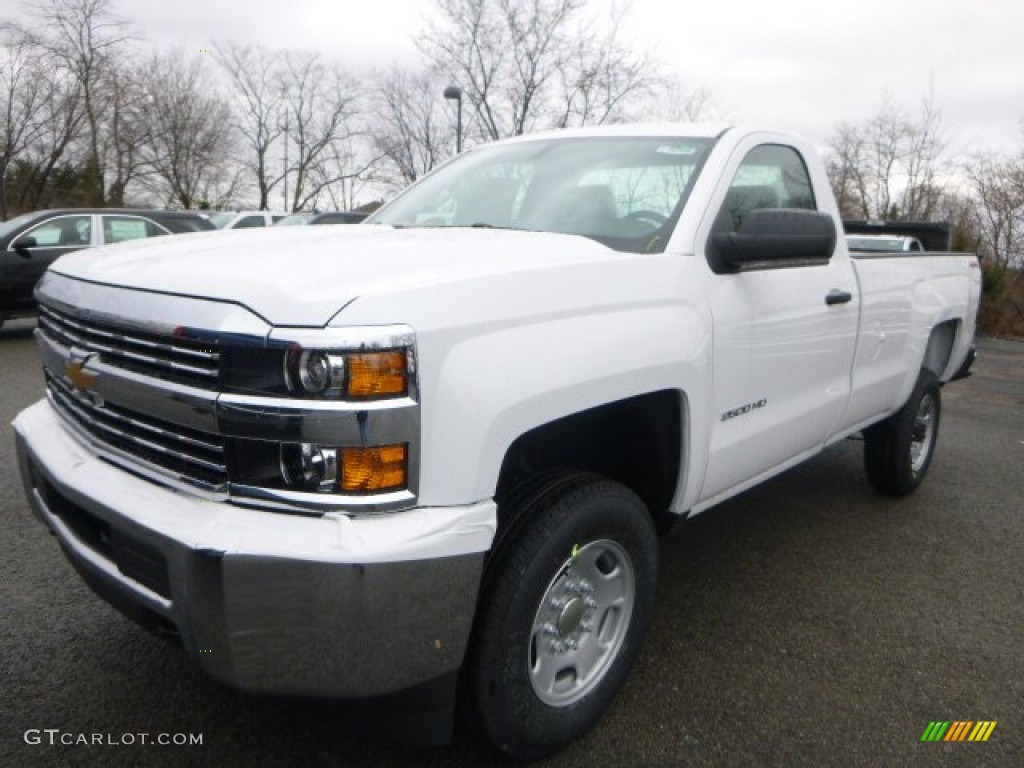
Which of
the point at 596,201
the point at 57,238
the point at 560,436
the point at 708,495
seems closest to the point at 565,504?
the point at 560,436

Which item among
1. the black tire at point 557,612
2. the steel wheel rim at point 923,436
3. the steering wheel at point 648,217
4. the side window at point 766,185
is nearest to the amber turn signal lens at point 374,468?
the black tire at point 557,612

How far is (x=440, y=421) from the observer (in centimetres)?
167

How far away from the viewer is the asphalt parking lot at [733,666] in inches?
88.0

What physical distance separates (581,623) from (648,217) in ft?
4.42

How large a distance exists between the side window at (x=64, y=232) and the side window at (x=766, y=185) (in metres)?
9.78

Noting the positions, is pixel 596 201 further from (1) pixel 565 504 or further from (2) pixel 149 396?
(2) pixel 149 396

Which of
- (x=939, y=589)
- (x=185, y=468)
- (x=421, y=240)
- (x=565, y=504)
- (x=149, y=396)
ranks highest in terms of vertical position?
(x=421, y=240)

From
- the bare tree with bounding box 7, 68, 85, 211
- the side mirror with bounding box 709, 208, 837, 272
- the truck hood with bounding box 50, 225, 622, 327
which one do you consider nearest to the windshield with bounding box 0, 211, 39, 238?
the truck hood with bounding box 50, 225, 622, 327

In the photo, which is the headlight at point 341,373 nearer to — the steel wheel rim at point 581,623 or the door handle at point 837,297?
the steel wheel rim at point 581,623

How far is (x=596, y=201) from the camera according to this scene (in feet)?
9.14

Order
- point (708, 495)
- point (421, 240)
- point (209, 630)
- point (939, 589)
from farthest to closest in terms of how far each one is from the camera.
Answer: point (939, 589) → point (708, 495) → point (421, 240) → point (209, 630)

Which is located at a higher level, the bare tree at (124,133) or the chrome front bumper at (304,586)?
the bare tree at (124,133)

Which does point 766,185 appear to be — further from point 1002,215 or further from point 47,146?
point 47,146

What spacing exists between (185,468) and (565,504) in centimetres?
95
